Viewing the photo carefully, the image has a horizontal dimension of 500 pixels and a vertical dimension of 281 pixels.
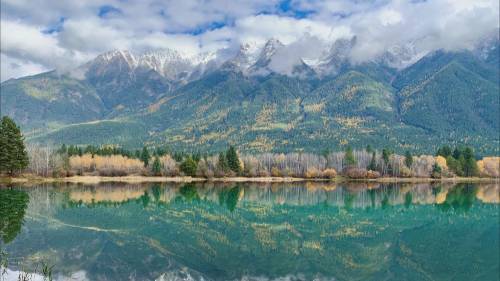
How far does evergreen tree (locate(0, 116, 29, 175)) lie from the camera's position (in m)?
90.2

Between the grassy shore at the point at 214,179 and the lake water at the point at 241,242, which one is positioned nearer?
the lake water at the point at 241,242

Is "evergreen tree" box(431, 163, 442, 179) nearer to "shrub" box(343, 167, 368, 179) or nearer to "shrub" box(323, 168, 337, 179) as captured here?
"shrub" box(343, 167, 368, 179)

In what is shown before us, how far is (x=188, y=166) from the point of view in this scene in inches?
5389

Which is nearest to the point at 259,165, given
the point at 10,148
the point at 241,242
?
the point at 10,148

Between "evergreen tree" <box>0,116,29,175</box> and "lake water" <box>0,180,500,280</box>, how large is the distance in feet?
114

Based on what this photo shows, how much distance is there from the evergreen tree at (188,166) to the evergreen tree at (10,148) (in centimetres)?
4994

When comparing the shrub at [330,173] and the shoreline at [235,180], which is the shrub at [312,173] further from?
the shrub at [330,173]

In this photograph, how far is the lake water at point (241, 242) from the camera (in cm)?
2564

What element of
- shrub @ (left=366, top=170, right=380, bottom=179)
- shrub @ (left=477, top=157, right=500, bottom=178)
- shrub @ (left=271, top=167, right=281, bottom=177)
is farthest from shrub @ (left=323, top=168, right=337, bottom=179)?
shrub @ (left=477, top=157, right=500, bottom=178)

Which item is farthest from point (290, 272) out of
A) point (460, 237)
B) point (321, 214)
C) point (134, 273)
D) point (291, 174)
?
point (291, 174)

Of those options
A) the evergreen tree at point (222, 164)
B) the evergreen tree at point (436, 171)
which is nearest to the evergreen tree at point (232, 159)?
the evergreen tree at point (222, 164)

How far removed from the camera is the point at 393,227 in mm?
46844

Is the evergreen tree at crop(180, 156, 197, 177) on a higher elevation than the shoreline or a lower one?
higher

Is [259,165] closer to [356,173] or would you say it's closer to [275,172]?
[275,172]
